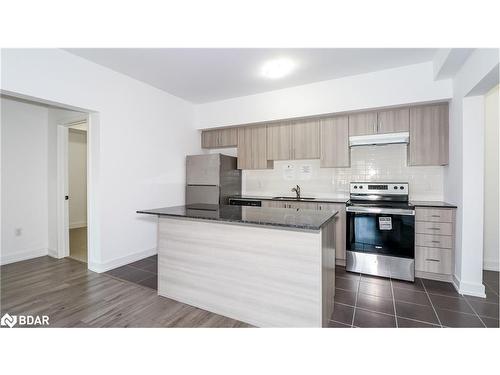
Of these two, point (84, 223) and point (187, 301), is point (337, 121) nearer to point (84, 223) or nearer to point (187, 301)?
point (187, 301)

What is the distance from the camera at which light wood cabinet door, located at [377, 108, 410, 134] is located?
3049 millimetres

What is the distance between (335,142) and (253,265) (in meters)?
2.41

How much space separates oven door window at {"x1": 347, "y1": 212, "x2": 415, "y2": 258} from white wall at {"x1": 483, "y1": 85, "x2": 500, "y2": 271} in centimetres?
132

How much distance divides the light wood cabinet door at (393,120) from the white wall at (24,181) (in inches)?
201

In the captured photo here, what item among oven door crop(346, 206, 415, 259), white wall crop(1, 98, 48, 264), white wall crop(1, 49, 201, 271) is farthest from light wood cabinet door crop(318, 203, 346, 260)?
white wall crop(1, 98, 48, 264)

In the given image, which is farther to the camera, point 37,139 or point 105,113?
point 37,139

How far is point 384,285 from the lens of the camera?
2.64 m

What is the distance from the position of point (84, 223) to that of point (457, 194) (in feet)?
24.1

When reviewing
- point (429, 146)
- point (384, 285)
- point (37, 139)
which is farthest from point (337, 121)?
point (37, 139)

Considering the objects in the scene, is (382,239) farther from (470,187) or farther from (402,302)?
(470,187)

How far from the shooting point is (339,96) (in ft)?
10.6

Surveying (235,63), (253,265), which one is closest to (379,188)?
(253,265)
